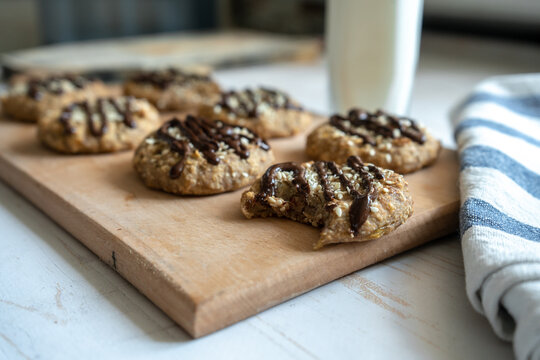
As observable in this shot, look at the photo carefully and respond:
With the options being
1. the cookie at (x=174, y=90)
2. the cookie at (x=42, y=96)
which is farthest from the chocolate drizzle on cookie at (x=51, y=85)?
the cookie at (x=174, y=90)

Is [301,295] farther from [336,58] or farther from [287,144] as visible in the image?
[336,58]

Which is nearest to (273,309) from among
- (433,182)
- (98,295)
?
(98,295)

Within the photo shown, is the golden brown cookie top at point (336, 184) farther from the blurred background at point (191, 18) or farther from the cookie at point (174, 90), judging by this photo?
the blurred background at point (191, 18)

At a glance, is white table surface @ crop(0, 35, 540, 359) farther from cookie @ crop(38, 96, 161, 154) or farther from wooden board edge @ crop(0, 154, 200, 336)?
cookie @ crop(38, 96, 161, 154)

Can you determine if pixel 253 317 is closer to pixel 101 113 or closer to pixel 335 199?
pixel 335 199

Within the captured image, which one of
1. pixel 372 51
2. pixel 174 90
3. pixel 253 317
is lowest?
pixel 253 317

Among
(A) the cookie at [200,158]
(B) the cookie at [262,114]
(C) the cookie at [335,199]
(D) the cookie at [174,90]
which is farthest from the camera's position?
(D) the cookie at [174,90]

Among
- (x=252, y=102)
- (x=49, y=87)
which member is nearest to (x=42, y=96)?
(x=49, y=87)
